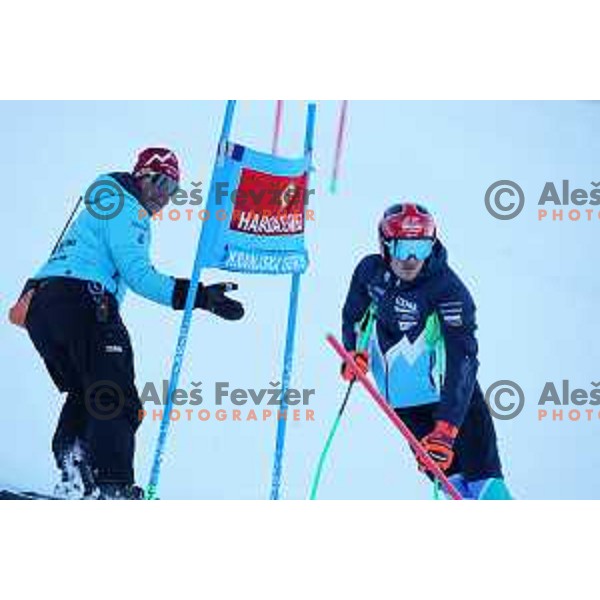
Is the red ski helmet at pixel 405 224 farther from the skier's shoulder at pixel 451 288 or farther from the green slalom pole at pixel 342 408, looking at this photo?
the green slalom pole at pixel 342 408

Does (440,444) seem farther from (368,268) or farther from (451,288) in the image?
(368,268)

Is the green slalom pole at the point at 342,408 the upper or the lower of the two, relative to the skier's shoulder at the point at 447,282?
lower

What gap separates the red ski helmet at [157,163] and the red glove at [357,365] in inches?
31.8

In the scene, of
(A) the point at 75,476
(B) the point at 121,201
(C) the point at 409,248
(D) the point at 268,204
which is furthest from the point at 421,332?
(A) the point at 75,476

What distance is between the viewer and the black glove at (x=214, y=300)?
4102 millimetres

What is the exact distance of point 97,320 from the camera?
13.3 ft

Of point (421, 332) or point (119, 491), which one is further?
point (421, 332)

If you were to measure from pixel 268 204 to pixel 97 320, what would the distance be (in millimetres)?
664

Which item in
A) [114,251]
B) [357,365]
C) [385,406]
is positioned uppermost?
[114,251]

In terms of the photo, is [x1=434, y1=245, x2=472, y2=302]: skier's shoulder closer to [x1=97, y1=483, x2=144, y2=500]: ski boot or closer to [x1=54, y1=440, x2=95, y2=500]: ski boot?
[x1=97, y1=483, x2=144, y2=500]: ski boot

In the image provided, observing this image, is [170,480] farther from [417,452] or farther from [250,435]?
[417,452]

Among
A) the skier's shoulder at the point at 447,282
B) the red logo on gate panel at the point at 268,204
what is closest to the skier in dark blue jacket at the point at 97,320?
the red logo on gate panel at the point at 268,204
